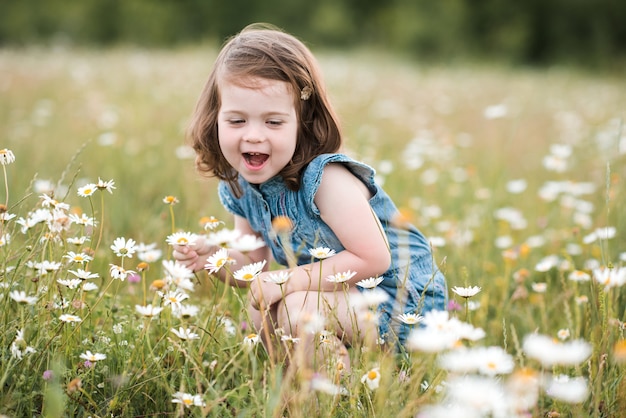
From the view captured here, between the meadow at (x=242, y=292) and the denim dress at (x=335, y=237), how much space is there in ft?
0.33

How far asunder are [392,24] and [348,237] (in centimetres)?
2252

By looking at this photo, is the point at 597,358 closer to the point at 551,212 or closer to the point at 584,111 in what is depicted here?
the point at 551,212

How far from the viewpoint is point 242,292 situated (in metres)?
2.01

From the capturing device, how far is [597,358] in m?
1.53

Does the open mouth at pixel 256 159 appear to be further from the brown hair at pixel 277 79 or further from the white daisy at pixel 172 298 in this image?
the white daisy at pixel 172 298

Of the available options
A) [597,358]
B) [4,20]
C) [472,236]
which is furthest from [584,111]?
[4,20]

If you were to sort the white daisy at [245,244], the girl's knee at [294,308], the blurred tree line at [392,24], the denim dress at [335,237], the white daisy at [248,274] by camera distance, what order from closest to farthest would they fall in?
the white daisy at [245,244], the white daisy at [248,274], the girl's knee at [294,308], the denim dress at [335,237], the blurred tree line at [392,24]

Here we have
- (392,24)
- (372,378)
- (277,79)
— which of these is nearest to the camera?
(372,378)

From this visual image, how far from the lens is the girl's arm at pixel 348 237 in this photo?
5.12 feet

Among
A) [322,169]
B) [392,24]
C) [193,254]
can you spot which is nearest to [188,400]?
[193,254]

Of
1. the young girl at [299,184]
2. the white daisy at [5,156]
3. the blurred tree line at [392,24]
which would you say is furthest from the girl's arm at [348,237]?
the blurred tree line at [392,24]

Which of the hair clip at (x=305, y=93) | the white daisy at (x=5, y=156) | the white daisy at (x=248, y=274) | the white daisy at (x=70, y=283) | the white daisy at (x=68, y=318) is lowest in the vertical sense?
the white daisy at (x=68, y=318)

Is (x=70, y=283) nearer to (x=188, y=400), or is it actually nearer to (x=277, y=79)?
(x=188, y=400)

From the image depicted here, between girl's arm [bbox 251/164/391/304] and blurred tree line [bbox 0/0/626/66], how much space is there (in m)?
17.7
